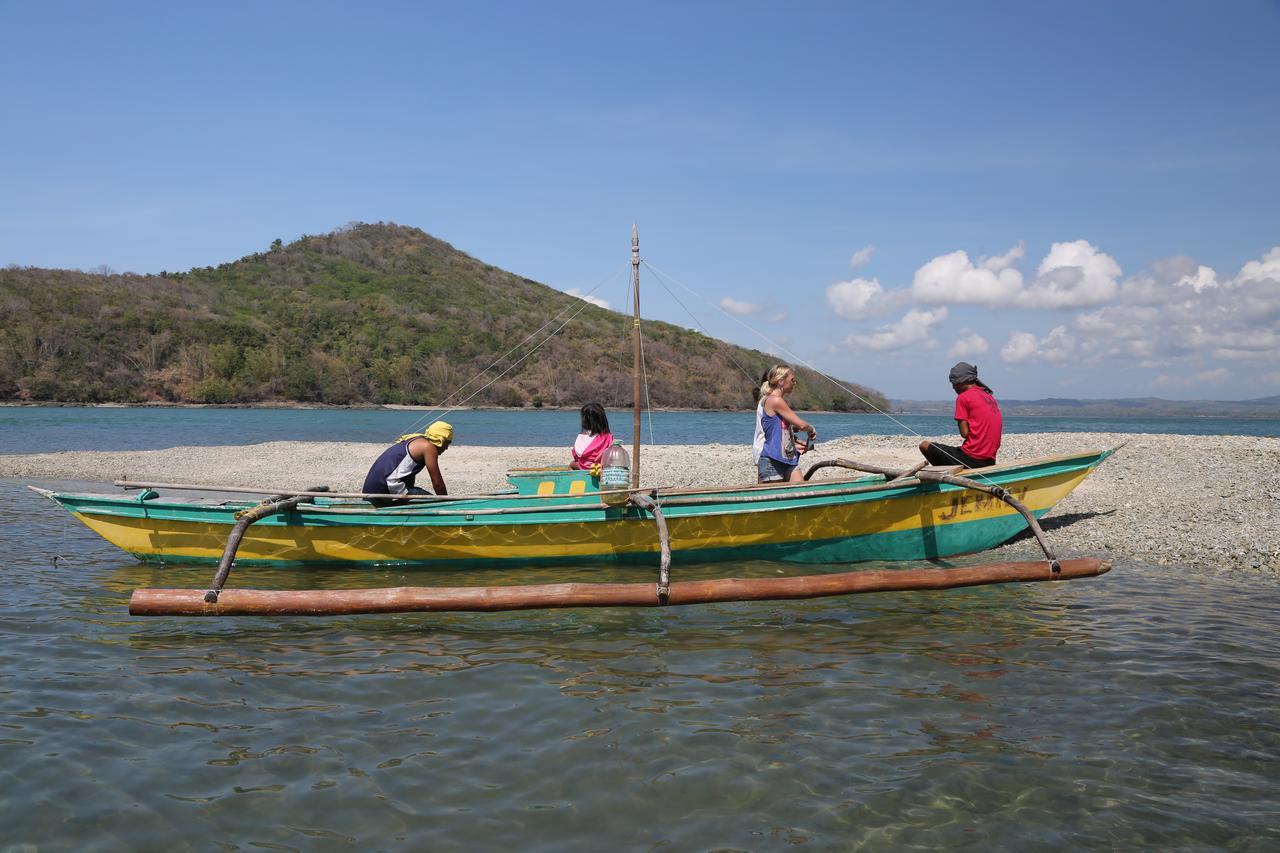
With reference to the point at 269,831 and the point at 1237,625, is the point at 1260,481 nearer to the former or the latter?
the point at 1237,625

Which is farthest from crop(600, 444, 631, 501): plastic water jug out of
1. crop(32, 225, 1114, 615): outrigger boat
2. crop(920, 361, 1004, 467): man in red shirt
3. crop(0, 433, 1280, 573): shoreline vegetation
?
crop(0, 433, 1280, 573): shoreline vegetation

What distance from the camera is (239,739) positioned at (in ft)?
17.4

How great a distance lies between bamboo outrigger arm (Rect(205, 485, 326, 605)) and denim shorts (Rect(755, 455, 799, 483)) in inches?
223

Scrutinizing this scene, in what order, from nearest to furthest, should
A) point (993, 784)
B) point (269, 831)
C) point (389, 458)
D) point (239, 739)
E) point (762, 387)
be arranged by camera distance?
point (269, 831) < point (993, 784) < point (239, 739) < point (389, 458) < point (762, 387)

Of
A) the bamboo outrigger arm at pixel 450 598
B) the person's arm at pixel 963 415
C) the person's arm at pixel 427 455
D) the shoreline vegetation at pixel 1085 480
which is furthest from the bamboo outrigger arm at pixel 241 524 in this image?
the shoreline vegetation at pixel 1085 480

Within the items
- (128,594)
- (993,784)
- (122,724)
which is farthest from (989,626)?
(128,594)

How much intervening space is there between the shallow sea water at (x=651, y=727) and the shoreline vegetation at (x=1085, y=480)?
2.58 m

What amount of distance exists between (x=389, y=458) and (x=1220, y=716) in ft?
28.1

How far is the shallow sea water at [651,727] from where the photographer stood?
4.32 metres

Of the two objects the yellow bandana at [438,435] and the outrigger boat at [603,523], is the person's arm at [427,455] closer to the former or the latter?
the yellow bandana at [438,435]

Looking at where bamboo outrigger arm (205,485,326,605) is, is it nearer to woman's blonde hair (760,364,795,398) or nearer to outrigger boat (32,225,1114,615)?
outrigger boat (32,225,1114,615)

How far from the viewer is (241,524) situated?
28.8 feet

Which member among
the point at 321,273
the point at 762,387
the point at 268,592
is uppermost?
the point at 321,273

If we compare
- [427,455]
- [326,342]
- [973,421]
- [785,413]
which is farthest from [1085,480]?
[326,342]
